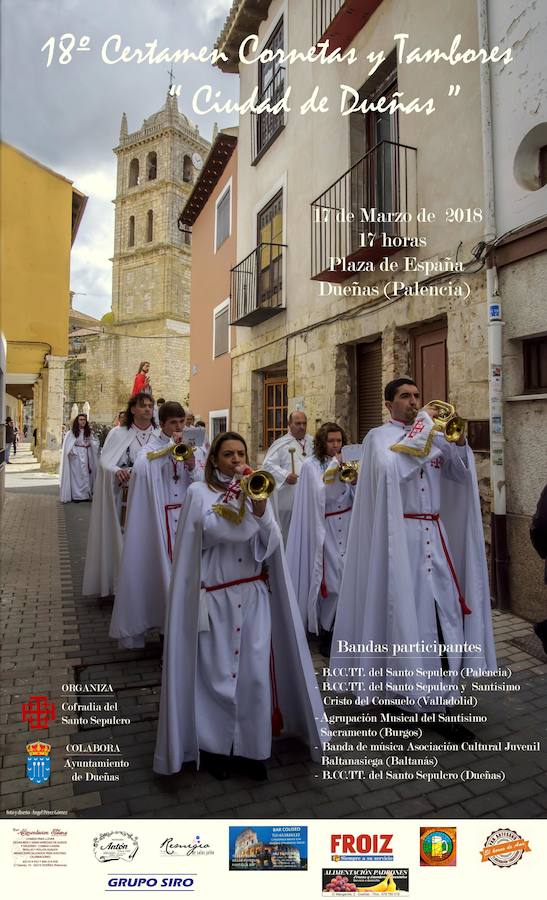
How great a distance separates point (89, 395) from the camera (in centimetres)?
4222

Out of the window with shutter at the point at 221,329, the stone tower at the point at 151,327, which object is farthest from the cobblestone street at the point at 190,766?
the stone tower at the point at 151,327

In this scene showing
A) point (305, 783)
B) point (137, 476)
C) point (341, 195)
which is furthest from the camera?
point (341, 195)

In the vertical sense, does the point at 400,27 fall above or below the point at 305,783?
above

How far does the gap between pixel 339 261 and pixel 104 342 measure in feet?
115

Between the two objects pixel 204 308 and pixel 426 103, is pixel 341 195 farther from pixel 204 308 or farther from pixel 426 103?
pixel 204 308

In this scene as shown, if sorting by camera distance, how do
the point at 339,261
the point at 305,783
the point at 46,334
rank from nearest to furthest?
the point at 46,334, the point at 305,783, the point at 339,261

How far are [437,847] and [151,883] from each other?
3.43ft

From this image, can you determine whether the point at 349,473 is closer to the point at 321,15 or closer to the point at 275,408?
the point at 275,408

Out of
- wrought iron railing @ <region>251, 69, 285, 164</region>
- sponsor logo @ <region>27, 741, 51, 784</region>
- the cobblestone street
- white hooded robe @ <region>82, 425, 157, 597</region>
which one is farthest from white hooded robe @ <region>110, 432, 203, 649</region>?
wrought iron railing @ <region>251, 69, 285, 164</region>

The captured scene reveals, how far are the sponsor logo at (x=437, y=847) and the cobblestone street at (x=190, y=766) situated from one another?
17 cm

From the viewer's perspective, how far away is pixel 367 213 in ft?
23.8

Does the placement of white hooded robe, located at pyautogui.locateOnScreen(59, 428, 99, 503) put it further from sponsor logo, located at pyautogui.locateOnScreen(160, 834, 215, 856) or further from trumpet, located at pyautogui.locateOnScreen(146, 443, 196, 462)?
sponsor logo, located at pyautogui.locateOnScreen(160, 834, 215, 856)

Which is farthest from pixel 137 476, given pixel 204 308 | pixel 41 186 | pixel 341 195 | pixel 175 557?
pixel 204 308

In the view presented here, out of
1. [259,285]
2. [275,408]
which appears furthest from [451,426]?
[259,285]
